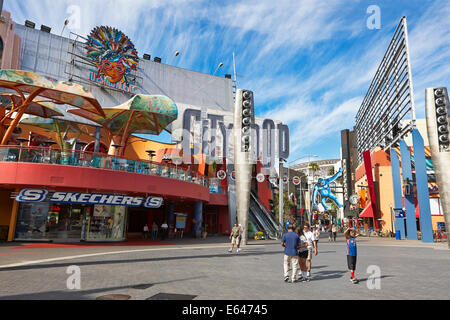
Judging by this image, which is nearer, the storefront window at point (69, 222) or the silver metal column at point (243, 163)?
the storefront window at point (69, 222)

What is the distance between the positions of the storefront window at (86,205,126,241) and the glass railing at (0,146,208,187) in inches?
147

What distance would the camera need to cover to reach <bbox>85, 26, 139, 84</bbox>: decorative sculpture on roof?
50.2m

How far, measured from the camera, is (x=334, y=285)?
30.0 ft

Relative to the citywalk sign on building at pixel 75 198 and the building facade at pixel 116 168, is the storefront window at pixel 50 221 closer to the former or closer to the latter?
the building facade at pixel 116 168

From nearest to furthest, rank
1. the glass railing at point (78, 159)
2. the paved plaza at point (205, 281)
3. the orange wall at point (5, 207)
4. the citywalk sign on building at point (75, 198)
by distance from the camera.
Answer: the paved plaza at point (205, 281) < the glass railing at point (78, 159) < the citywalk sign on building at point (75, 198) < the orange wall at point (5, 207)

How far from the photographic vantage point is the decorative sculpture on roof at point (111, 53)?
50.2 m

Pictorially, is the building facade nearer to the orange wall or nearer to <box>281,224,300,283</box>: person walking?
the orange wall

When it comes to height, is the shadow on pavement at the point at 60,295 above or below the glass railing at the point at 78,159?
below

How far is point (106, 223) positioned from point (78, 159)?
5777 millimetres

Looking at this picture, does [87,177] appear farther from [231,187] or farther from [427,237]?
[427,237]

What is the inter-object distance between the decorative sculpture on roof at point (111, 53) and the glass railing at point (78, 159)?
32613 millimetres
